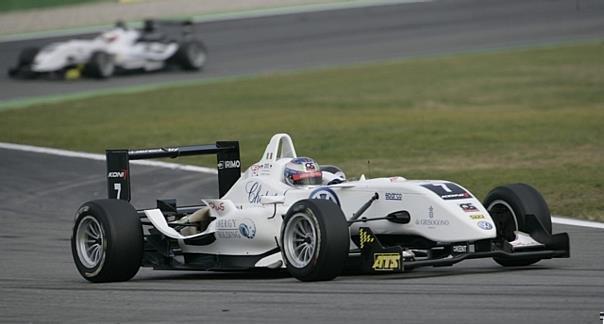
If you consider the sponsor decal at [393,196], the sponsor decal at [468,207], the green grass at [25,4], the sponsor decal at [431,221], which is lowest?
the sponsor decal at [431,221]

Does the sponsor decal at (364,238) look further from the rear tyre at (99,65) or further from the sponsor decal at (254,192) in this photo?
the rear tyre at (99,65)

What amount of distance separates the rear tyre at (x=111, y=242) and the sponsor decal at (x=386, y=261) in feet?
8.16

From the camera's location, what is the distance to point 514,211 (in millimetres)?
12484

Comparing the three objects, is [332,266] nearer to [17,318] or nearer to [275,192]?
[275,192]

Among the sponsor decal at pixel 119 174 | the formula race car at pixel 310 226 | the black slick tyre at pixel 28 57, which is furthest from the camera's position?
the black slick tyre at pixel 28 57

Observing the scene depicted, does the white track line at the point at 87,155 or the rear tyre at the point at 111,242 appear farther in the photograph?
the white track line at the point at 87,155

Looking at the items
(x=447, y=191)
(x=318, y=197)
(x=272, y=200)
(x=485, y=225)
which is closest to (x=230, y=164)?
(x=272, y=200)

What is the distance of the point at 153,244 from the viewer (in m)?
13.4

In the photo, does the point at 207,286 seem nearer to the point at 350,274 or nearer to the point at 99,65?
the point at 350,274

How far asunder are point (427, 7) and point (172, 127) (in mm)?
19948

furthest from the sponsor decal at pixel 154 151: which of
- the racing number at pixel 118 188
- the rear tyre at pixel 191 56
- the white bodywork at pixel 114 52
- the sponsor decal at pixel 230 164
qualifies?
the rear tyre at pixel 191 56

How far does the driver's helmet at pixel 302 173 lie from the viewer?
1301 centimetres

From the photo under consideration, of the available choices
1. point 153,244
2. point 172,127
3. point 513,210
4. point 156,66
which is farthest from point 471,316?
point 156,66

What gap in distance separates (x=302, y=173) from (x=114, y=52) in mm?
26024
